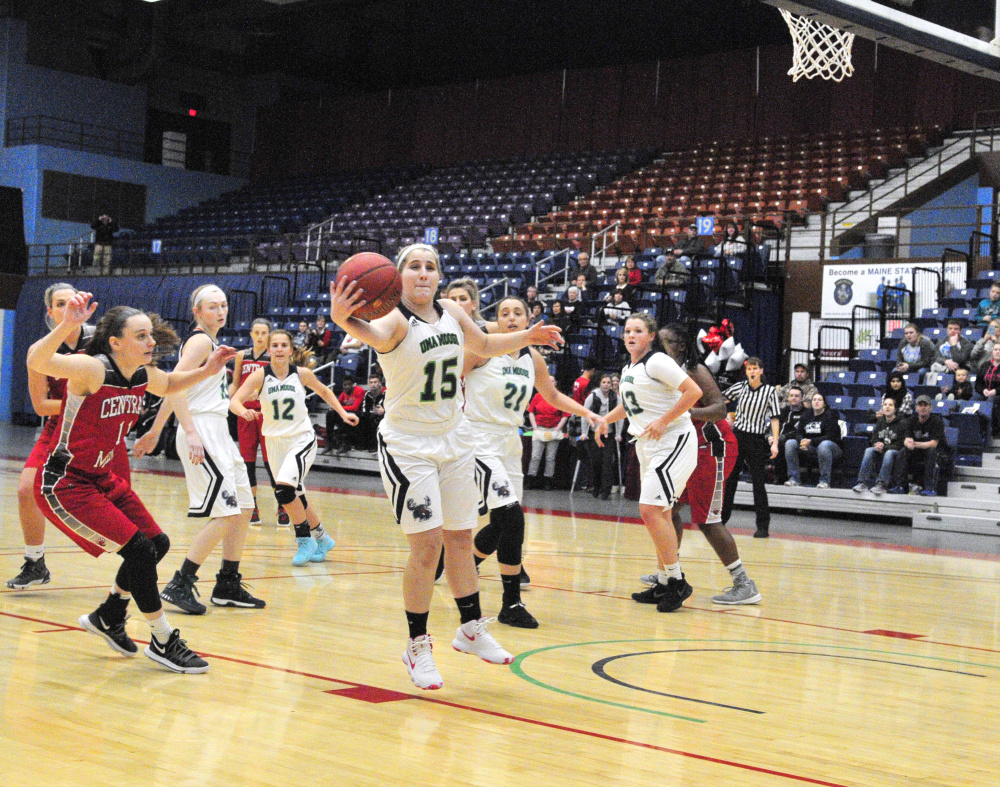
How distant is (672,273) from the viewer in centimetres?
1652

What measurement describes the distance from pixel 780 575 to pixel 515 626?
3.16 m

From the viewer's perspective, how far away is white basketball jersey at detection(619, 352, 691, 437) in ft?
21.5

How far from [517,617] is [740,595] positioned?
5.46ft

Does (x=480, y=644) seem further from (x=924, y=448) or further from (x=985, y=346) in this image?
(x=985, y=346)

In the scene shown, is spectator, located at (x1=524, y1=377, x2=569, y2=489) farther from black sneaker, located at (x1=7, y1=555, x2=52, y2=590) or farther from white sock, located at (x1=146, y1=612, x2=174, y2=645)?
white sock, located at (x1=146, y1=612, x2=174, y2=645)

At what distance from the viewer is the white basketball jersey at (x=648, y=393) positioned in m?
6.56

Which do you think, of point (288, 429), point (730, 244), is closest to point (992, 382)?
point (730, 244)

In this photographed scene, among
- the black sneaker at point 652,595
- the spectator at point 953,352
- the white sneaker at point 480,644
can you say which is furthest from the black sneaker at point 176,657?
the spectator at point 953,352

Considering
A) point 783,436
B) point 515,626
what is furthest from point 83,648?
point 783,436

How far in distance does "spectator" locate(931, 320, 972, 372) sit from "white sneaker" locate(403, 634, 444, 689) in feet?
36.5

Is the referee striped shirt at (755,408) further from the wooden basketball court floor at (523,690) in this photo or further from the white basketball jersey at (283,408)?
the white basketball jersey at (283,408)

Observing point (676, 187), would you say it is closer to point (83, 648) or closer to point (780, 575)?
point (780, 575)

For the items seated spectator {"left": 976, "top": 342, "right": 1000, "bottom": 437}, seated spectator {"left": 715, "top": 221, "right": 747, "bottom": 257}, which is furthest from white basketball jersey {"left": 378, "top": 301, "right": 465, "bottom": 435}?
seated spectator {"left": 715, "top": 221, "right": 747, "bottom": 257}

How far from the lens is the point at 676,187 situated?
2369 cm
